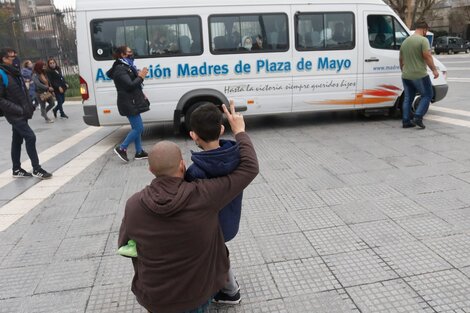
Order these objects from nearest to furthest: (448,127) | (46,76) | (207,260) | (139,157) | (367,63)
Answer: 1. (207,260)
2. (139,157)
3. (448,127)
4. (367,63)
5. (46,76)

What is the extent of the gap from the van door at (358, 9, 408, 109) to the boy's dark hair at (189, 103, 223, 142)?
21.7 ft

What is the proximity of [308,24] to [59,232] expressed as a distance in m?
5.92

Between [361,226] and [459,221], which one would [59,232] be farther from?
[459,221]

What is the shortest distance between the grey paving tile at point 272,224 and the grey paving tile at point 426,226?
0.99 m

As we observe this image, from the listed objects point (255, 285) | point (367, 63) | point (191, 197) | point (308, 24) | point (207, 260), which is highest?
point (308, 24)

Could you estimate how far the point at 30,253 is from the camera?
3.54 m

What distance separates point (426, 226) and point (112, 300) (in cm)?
269

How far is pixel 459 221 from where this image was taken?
368cm

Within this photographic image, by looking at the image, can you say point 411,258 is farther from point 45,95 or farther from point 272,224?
point 45,95

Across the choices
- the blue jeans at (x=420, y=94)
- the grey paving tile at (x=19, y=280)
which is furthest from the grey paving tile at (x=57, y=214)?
the blue jeans at (x=420, y=94)

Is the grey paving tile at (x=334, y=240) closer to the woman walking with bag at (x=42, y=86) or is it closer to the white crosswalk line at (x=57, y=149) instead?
the white crosswalk line at (x=57, y=149)

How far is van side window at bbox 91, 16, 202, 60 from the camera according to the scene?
712 cm

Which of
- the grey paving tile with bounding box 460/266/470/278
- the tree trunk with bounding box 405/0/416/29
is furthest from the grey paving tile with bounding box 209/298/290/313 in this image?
the tree trunk with bounding box 405/0/416/29

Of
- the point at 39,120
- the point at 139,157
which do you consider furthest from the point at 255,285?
the point at 39,120
